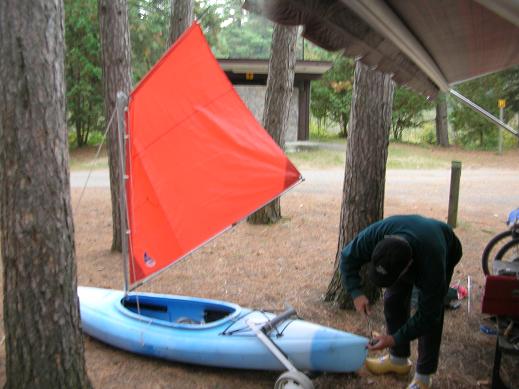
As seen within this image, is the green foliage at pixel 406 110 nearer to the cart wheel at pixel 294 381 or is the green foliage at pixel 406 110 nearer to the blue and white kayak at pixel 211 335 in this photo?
the blue and white kayak at pixel 211 335

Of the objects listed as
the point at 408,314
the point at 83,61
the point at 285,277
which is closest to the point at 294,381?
the point at 408,314

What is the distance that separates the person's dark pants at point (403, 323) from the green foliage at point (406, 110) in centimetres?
2189

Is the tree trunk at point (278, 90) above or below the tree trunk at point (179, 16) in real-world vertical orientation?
below

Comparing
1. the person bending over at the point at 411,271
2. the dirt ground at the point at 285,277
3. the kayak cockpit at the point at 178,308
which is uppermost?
the person bending over at the point at 411,271

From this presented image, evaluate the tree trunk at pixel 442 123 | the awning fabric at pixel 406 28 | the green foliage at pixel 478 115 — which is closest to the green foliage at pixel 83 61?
the tree trunk at pixel 442 123

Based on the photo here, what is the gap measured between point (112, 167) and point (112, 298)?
270 cm

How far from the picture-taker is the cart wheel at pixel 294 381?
128 inches

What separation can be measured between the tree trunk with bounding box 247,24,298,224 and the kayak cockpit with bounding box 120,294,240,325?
400 cm

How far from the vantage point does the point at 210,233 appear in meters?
4.22

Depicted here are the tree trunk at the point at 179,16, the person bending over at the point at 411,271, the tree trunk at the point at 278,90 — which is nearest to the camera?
the person bending over at the point at 411,271

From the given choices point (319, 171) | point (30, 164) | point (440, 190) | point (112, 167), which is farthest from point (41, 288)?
point (319, 171)

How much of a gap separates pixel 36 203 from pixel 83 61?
19479 mm

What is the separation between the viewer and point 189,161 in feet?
13.8

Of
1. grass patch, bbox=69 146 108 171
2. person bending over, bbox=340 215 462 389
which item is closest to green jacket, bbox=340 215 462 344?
person bending over, bbox=340 215 462 389
